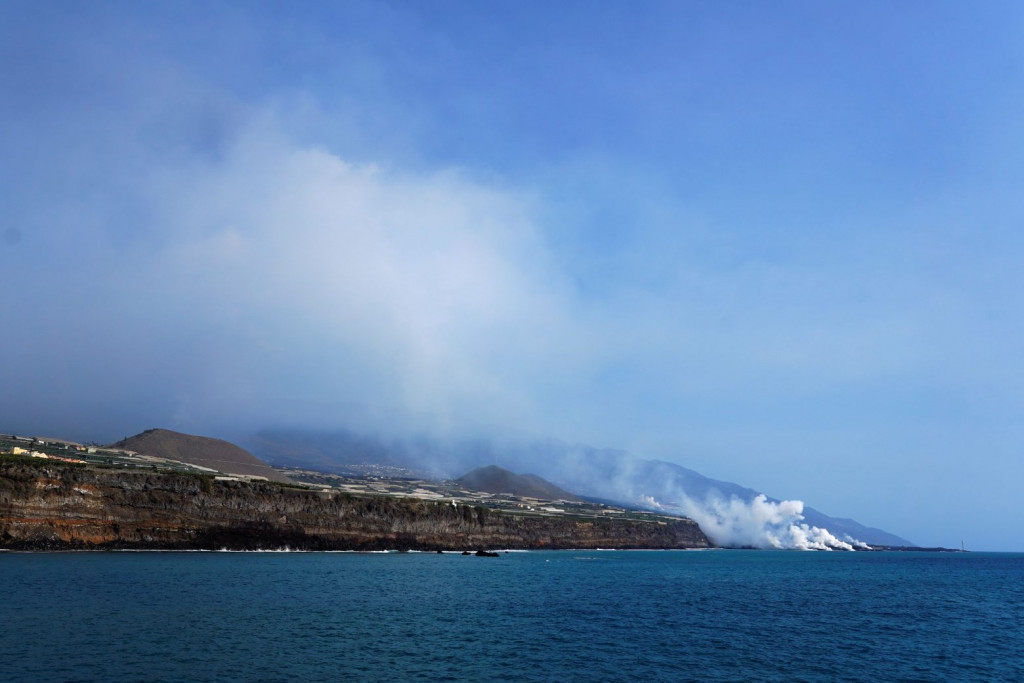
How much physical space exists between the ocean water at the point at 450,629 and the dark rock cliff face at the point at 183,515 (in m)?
16.4

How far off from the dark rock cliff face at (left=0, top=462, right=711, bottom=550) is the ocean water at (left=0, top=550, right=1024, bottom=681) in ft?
54.0

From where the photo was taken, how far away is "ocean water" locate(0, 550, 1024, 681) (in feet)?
135

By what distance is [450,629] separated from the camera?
185ft

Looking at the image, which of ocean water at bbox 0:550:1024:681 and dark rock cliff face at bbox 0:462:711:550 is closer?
ocean water at bbox 0:550:1024:681

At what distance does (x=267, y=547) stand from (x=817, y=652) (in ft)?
402

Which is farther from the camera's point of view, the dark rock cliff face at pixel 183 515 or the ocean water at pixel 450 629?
the dark rock cliff face at pixel 183 515

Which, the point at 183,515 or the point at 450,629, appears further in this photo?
the point at 183,515

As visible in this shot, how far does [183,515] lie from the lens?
133875 mm

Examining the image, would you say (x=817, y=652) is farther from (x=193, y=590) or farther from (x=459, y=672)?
(x=193, y=590)

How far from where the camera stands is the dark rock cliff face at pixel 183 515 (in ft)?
372

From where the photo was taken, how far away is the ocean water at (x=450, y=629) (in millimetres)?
41062

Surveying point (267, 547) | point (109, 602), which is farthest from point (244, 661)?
point (267, 547)

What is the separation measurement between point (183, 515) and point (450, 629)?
98.4m

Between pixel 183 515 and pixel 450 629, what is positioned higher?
pixel 450 629
